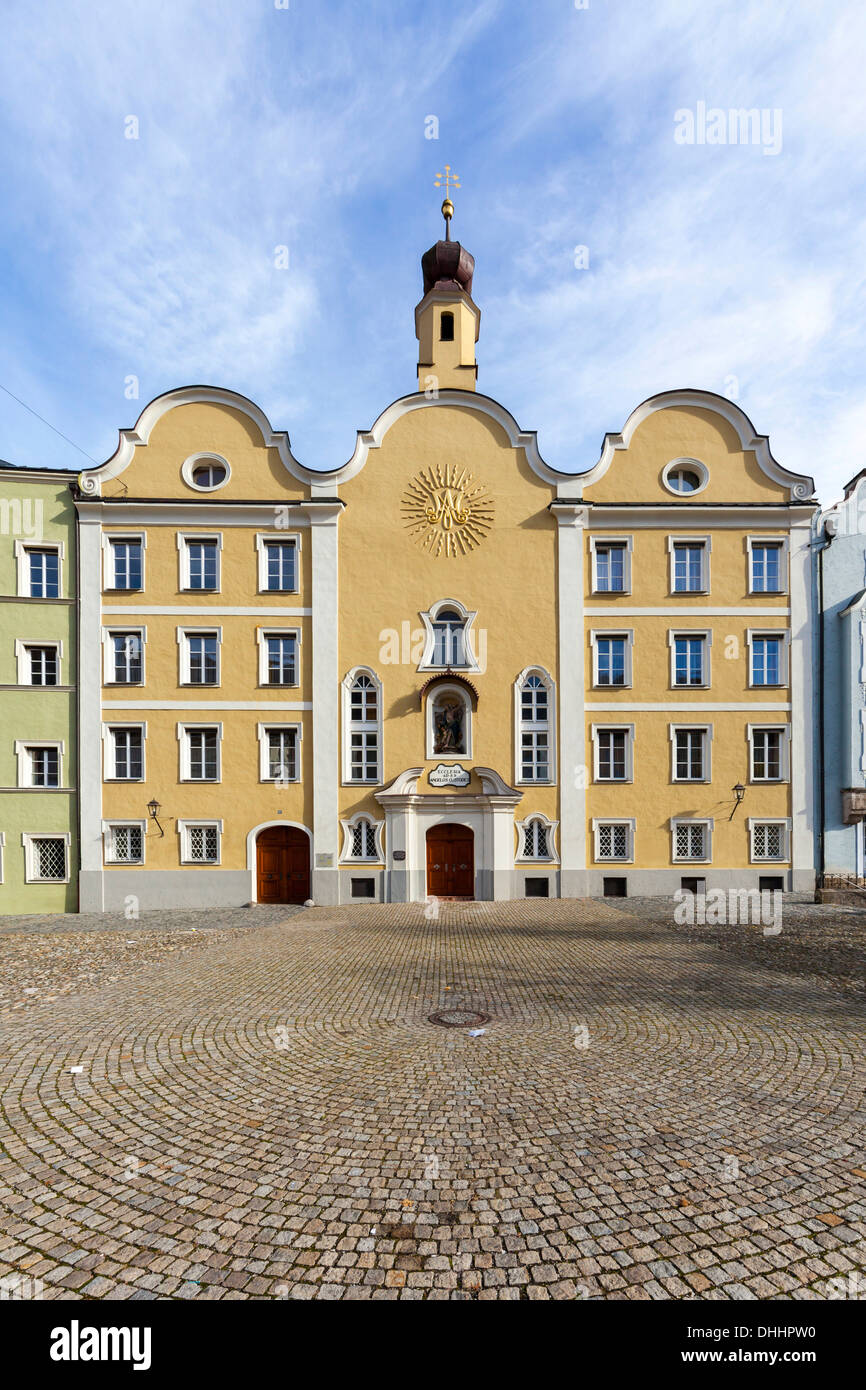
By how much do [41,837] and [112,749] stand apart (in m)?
3.54

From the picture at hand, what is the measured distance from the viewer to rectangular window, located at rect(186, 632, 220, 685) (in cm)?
2161

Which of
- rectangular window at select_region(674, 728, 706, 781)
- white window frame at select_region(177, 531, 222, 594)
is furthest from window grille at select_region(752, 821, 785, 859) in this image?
white window frame at select_region(177, 531, 222, 594)

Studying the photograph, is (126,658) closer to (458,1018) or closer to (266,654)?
(266,654)

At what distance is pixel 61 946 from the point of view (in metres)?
14.9

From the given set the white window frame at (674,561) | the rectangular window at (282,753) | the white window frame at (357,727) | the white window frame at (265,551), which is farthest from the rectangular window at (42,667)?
the white window frame at (674,561)

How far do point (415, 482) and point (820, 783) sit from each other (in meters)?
16.5

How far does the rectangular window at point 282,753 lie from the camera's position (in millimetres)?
21422

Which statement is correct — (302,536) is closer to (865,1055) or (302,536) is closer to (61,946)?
(61,946)

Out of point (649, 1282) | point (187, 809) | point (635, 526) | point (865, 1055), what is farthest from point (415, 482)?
point (649, 1282)

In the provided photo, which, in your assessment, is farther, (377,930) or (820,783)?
(820,783)

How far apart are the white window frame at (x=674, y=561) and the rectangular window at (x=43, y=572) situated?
2013 centimetres

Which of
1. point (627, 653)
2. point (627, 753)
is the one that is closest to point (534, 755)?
point (627, 753)

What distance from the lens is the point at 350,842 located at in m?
21.2

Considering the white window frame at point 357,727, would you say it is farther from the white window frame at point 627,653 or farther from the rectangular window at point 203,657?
the white window frame at point 627,653
